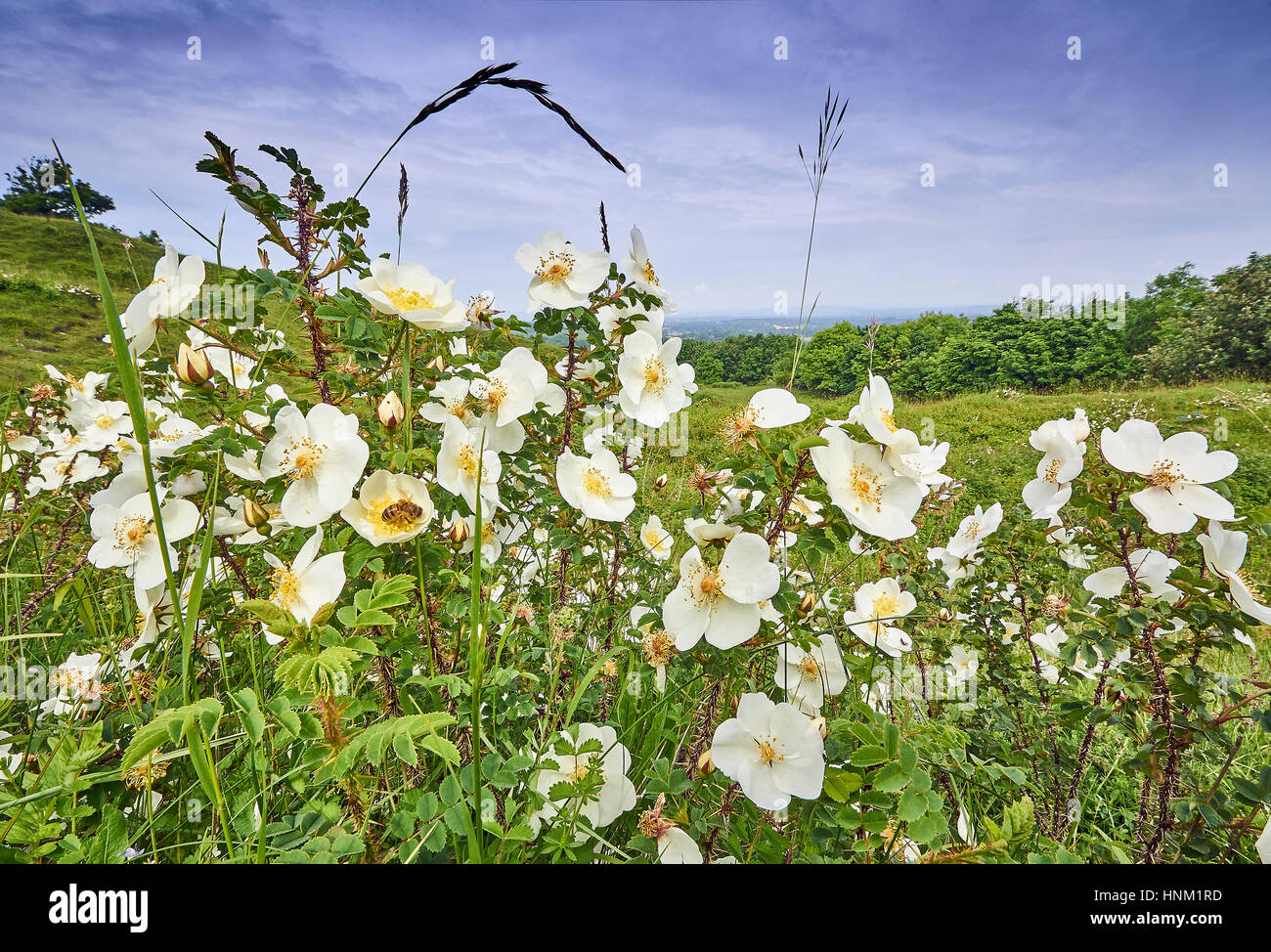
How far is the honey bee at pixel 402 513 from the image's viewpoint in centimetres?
102

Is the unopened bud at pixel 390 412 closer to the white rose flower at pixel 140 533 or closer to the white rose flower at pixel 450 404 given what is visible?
the white rose flower at pixel 450 404

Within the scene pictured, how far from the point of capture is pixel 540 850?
974 millimetres

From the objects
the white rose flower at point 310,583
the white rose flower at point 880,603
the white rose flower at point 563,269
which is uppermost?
the white rose flower at point 563,269

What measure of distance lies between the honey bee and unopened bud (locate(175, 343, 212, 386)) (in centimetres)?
41

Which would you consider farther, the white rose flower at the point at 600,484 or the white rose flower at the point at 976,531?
the white rose flower at the point at 976,531

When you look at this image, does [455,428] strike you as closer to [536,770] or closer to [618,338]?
[618,338]

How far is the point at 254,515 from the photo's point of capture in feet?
3.35

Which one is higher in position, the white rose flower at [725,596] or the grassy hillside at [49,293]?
the grassy hillside at [49,293]

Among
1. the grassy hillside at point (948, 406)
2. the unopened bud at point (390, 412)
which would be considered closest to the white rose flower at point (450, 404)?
the unopened bud at point (390, 412)

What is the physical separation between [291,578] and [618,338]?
91 centimetres

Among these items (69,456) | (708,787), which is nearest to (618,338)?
(708,787)

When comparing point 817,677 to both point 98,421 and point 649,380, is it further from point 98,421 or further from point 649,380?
point 98,421

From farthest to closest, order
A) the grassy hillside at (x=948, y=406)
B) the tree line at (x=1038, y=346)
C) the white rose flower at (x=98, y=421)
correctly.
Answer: the tree line at (x=1038, y=346), the grassy hillside at (x=948, y=406), the white rose flower at (x=98, y=421)
